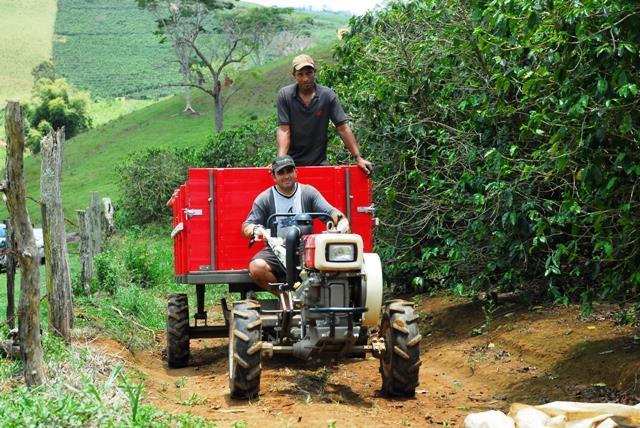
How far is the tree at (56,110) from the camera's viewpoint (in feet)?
240

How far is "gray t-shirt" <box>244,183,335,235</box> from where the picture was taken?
8.91m

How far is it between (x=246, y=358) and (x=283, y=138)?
3.15 meters

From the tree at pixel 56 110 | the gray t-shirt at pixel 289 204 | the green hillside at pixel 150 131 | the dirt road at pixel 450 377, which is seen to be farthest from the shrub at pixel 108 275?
the tree at pixel 56 110

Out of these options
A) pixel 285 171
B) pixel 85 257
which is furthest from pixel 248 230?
pixel 85 257

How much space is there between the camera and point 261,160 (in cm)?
1966

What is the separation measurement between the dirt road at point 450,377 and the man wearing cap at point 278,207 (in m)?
0.96

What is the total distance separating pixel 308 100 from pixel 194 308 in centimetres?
607

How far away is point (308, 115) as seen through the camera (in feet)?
33.7

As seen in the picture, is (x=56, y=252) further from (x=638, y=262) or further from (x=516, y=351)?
(x=638, y=262)

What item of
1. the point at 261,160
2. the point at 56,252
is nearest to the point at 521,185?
the point at 56,252

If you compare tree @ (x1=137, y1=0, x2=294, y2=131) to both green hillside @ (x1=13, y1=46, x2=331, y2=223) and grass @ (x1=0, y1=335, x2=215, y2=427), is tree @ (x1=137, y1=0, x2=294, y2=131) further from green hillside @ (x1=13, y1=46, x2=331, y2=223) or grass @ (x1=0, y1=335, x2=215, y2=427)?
grass @ (x1=0, y1=335, x2=215, y2=427)

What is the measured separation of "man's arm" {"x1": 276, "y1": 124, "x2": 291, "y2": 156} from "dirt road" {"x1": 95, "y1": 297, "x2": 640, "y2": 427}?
6.93 ft

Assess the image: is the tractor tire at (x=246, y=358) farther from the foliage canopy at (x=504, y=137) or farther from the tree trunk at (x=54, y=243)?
the foliage canopy at (x=504, y=137)

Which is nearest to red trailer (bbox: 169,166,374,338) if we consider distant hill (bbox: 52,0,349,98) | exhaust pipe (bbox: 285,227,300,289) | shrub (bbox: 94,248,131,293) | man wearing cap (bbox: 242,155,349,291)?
man wearing cap (bbox: 242,155,349,291)
